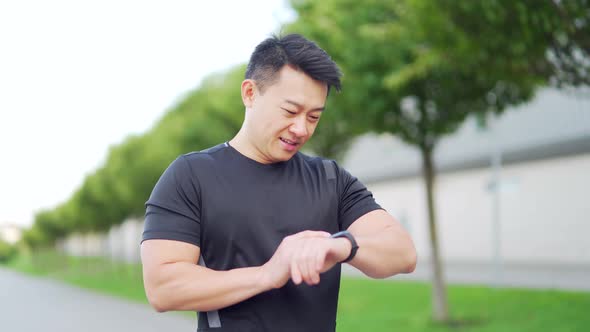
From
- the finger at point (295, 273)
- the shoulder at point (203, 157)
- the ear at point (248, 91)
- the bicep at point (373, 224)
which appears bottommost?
the finger at point (295, 273)

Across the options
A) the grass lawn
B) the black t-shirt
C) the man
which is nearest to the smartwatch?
the man

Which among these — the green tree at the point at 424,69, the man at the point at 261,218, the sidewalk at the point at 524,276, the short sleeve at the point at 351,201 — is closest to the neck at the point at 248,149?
the man at the point at 261,218

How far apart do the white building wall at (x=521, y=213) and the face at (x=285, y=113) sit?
2371 centimetres

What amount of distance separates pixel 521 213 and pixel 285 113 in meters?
26.3

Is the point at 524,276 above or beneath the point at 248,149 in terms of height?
beneath

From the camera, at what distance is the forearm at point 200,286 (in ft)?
5.98

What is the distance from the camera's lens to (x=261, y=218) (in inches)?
78.7

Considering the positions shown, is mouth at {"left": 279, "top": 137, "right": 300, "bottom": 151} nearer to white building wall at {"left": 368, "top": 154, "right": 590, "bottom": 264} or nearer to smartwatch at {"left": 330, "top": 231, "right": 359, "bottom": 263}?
smartwatch at {"left": 330, "top": 231, "right": 359, "bottom": 263}

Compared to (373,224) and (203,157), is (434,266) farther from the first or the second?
(203,157)

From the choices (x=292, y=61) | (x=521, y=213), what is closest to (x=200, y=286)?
(x=292, y=61)

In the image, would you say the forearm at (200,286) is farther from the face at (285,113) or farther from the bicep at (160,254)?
the face at (285,113)

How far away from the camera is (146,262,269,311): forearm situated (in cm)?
182

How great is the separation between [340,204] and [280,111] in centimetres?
33

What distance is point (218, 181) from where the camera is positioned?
2.01 m
